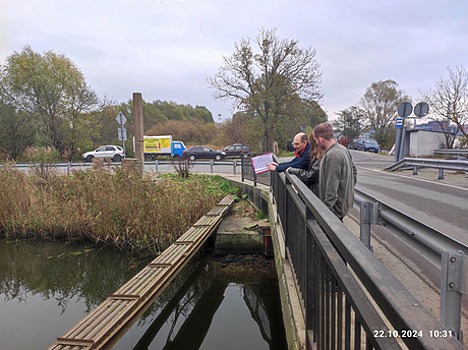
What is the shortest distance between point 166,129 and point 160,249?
4147 centimetres

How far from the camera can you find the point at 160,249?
8273 mm

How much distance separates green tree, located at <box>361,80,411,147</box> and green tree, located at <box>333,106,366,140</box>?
4.13 ft

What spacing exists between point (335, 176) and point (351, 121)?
5439 centimetres

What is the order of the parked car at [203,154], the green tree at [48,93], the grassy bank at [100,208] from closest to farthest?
the grassy bank at [100,208], the green tree at [48,93], the parked car at [203,154]

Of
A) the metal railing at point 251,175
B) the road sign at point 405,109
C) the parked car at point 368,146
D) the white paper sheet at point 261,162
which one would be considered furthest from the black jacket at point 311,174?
the parked car at point 368,146

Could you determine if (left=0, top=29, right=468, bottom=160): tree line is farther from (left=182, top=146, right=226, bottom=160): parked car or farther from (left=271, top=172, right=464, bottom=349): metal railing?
(left=271, top=172, right=464, bottom=349): metal railing

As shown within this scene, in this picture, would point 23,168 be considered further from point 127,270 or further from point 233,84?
point 233,84

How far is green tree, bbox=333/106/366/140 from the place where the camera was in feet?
177

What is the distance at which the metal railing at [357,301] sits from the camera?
2.76 feet

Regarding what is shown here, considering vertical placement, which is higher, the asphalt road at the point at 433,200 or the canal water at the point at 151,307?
the asphalt road at the point at 433,200

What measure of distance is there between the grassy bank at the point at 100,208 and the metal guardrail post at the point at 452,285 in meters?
7.00

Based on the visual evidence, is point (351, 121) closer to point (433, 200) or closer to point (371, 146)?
point (371, 146)

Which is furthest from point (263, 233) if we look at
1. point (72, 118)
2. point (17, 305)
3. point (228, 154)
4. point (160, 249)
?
point (72, 118)

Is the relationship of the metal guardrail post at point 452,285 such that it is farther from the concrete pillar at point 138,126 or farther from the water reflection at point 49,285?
the concrete pillar at point 138,126
